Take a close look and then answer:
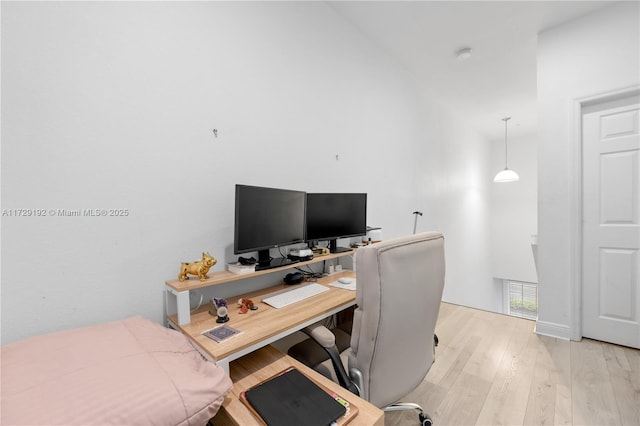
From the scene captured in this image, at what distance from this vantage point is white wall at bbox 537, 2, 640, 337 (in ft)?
7.25

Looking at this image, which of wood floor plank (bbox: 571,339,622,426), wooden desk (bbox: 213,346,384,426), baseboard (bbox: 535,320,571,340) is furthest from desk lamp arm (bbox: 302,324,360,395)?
baseboard (bbox: 535,320,571,340)

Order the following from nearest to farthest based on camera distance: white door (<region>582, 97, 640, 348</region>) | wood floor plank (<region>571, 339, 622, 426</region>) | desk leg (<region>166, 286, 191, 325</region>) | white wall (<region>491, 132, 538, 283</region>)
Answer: desk leg (<region>166, 286, 191, 325</region>), wood floor plank (<region>571, 339, 622, 426</region>), white door (<region>582, 97, 640, 348</region>), white wall (<region>491, 132, 538, 283</region>)

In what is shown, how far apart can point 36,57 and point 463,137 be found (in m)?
5.43

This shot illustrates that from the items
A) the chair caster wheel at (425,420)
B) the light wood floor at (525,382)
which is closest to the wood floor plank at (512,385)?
the light wood floor at (525,382)

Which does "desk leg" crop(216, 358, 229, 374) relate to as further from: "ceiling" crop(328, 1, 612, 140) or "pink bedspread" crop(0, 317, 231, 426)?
"ceiling" crop(328, 1, 612, 140)

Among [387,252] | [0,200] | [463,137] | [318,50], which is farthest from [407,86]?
[0,200]

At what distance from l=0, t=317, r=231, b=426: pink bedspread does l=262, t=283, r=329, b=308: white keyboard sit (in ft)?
1.71

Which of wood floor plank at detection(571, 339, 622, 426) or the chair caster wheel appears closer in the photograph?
the chair caster wheel

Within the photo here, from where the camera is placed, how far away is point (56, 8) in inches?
42.1

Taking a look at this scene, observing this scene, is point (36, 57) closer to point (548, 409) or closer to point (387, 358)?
point (387, 358)

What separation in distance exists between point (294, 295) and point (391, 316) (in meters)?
0.69

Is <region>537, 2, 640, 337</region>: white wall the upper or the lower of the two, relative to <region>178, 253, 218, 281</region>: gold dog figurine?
upper

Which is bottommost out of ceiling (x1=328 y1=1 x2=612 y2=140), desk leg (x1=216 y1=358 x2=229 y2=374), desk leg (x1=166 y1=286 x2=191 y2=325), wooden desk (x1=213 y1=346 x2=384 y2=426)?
wooden desk (x1=213 y1=346 x2=384 y2=426)

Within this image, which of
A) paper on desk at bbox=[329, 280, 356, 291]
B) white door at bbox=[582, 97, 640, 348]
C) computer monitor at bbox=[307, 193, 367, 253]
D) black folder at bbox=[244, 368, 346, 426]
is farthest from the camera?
white door at bbox=[582, 97, 640, 348]
